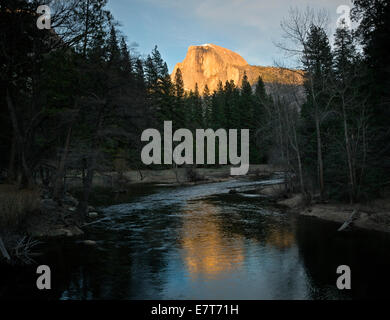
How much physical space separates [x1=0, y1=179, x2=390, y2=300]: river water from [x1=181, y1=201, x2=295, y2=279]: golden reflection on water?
0.04 metres

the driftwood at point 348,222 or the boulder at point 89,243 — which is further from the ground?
the driftwood at point 348,222

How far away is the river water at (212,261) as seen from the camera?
10.9 metres

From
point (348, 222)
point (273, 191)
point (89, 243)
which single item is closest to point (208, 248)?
point (89, 243)

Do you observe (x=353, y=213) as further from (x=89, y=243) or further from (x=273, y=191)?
(x=89, y=243)

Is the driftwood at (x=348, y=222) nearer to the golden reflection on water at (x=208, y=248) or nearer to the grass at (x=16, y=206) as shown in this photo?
the golden reflection on water at (x=208, y=248)

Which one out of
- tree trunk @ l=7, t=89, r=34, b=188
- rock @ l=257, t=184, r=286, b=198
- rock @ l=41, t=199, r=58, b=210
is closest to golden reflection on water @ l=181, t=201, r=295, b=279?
rock @ l=41, t=199, r=58, b=210

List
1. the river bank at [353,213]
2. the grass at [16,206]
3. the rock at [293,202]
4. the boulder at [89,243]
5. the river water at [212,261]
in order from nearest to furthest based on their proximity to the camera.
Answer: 1. the river water at [212,261]
2. the grass at [16,206]
3. the boulder at [89,243]
4. the river bank at [353,213]
5. the rock at [293,202]

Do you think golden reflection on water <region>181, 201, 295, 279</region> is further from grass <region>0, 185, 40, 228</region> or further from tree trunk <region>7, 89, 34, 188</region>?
tree trunk <region>7, 89, 34, 188</region>

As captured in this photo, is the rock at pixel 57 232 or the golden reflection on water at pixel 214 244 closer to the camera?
the golden reflection on water at pixel 214 244

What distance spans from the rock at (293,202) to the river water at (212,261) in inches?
157

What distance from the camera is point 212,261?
14047mm

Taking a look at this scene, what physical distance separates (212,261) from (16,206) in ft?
33.5

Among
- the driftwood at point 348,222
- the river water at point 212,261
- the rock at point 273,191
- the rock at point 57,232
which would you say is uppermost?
the rock at point 273,191

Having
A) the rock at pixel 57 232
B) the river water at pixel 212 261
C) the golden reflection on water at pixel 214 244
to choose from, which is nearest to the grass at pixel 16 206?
the rock at pixel 57 232
